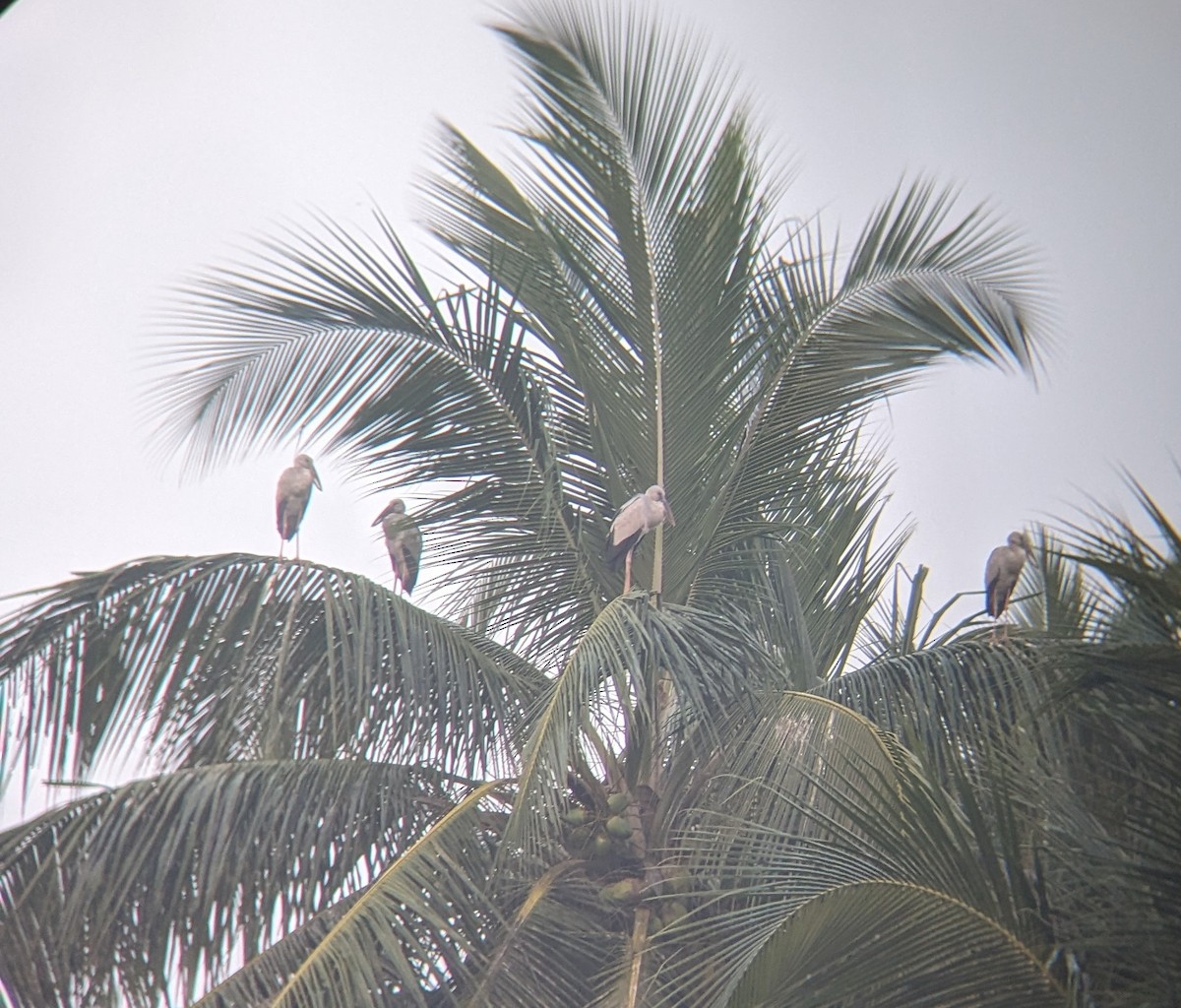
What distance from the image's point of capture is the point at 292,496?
9016 mm

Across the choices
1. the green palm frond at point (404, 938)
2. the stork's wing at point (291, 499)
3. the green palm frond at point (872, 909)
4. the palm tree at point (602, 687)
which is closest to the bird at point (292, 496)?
the stork's wing at point (291, 499)

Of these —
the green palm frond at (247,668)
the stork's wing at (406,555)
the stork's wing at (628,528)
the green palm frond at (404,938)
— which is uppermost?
the stork's wing at (406,555)

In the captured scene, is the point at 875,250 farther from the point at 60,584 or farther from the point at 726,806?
the point at 60,584

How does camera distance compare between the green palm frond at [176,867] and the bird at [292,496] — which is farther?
the bird at [292,496]

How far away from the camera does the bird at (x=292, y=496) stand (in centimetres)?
900

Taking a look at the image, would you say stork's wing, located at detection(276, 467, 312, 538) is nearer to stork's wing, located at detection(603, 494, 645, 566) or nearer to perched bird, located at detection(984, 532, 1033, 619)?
stork's wing, located at detection(603, 494, 645, 566)

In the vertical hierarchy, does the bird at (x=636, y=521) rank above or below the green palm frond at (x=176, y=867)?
above

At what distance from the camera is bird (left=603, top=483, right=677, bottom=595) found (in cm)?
668

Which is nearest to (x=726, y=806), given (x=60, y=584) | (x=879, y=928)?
(x=879, y=928)

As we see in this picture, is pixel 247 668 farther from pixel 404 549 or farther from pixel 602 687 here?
pixel 404 549

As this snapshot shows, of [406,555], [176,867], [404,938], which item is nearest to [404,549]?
[406,555]

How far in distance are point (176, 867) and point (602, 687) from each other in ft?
5.65

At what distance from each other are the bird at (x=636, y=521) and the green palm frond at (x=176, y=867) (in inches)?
61.7

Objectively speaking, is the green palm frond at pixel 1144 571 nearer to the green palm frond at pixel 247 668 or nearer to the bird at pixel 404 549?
the green palm frond at pixel 247 668
